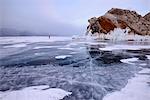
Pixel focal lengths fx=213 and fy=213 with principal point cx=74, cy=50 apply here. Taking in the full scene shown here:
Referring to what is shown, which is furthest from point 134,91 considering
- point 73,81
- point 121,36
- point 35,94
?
point 121,36

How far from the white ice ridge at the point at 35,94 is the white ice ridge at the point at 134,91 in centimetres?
38

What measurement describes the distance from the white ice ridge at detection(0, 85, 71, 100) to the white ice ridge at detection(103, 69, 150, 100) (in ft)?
1.25

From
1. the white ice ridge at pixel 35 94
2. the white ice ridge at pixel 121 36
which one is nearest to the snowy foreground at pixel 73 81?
the white ice ridge at pixel 35 94

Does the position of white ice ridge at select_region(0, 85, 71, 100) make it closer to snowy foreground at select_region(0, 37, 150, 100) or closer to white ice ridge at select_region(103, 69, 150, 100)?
snowy foreground at select_region(0, 37, 150, 100)

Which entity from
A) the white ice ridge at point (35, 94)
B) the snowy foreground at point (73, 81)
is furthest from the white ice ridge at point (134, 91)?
the white ice ridge at point (35, 94)

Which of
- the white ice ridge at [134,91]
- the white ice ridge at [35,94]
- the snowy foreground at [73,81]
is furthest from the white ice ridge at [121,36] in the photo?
the white ice ridge at [35,94]

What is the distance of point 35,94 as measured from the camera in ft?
5.71

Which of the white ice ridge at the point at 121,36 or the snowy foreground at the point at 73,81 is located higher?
the white ice ridge at the point at 121,36

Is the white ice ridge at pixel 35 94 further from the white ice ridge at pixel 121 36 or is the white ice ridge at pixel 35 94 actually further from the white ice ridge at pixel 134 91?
the white ice ridge at pixel 121 36

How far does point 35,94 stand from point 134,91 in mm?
825

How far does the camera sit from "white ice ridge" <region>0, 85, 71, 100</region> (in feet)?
5.51

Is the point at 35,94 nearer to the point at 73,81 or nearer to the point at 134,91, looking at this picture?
the point at 73,81

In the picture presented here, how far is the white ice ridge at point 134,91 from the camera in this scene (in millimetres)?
1656

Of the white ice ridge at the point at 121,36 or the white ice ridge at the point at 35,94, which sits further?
the white ice ridge at the point at 121,36
